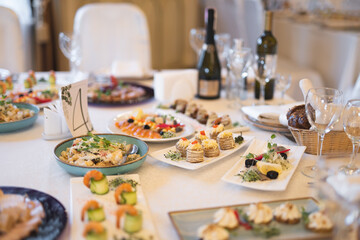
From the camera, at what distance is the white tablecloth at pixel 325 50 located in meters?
3.01

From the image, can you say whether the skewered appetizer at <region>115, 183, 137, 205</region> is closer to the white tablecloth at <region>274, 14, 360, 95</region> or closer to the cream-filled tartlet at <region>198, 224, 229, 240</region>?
the cream-filled tartlet at <region>198, 224, 229, 240</region>

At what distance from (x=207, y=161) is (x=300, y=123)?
364mm

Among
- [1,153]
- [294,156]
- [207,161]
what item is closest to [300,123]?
[294,156]

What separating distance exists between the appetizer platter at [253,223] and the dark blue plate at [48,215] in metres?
0.25

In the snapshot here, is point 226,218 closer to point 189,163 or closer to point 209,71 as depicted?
point 189,163

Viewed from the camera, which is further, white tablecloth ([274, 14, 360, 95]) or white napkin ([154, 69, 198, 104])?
white tablecloth ([274, 14, 360, 95])

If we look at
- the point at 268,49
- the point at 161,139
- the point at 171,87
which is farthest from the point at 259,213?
the point at 268,49

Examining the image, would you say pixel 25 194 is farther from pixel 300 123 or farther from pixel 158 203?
pixel 300 123

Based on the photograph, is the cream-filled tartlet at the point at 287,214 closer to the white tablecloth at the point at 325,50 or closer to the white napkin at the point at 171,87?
the white napkin at the point at 171,87

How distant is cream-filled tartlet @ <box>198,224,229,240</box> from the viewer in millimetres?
843

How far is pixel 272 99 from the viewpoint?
207cm

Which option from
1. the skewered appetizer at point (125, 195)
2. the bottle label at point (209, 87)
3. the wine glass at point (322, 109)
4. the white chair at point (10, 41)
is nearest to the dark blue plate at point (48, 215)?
the skewered appetizer at point (125, 195)

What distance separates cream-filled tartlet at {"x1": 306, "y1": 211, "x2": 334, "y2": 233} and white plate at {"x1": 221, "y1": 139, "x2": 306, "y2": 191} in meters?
0.18

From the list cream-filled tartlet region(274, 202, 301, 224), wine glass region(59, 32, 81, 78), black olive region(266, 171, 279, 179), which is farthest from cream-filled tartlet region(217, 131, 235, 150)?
wine glass region(59, 32, 81, 78)
